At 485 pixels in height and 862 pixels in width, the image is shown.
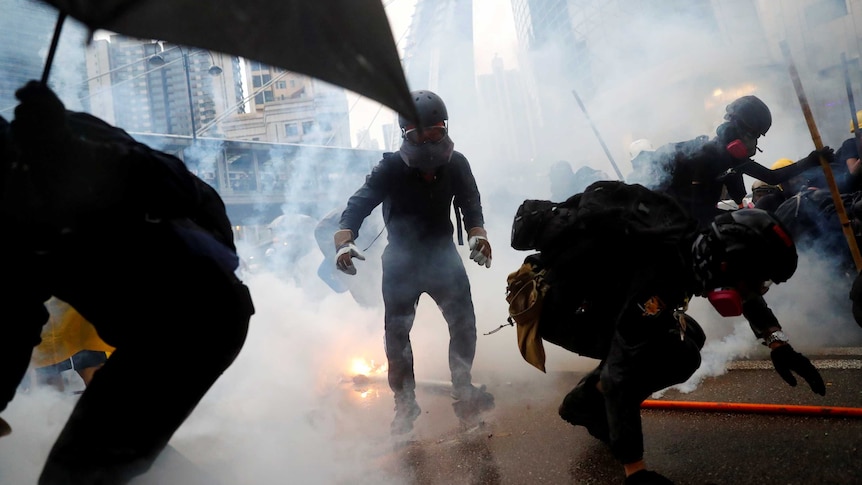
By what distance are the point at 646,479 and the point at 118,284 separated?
5.84 ft

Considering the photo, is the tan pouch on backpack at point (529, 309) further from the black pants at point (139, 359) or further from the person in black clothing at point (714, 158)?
the person in black clothing at point (714, 158)

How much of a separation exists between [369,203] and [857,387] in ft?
9.33

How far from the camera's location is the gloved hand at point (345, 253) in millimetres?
3336

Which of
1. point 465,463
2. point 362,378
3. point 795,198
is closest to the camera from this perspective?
point 465,463

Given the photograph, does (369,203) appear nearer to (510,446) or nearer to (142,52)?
(510,446)

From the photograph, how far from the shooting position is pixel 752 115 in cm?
375

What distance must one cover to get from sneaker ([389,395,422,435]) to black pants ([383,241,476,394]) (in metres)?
0.11

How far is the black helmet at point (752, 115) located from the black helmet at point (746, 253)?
2023 millimetres

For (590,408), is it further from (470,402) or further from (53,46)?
(53,46)

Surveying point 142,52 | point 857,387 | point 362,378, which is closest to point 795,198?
point 857,387

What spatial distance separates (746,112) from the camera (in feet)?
12.3

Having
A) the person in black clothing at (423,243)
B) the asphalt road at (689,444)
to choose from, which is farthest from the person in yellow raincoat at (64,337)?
the asphalt road at (689,444)

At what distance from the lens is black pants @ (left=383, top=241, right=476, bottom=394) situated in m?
3.49

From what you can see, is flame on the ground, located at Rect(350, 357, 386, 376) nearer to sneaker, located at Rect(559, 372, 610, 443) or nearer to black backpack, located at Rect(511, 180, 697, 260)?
sneaker, located at Rect(559, 372, 610, 443)
